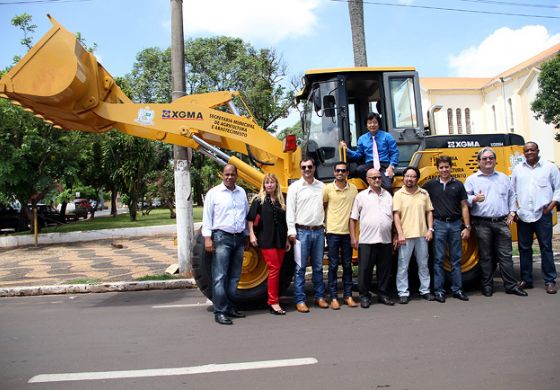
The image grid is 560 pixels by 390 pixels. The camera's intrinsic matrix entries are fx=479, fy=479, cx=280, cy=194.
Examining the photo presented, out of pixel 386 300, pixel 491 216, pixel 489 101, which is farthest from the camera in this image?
pixel 489 101

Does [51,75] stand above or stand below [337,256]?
above

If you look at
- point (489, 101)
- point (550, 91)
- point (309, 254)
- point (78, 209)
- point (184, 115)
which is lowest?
point (309, 254)

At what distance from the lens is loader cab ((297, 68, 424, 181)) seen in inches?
246

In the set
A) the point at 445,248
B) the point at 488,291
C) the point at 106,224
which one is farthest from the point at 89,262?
the point at 106,224

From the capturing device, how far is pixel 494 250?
6.12 m

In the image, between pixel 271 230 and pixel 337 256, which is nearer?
pixel 271 230

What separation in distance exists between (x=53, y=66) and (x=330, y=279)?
4.07 metres

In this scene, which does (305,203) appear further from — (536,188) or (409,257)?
(536,188)

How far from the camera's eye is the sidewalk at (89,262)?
7.68 meters

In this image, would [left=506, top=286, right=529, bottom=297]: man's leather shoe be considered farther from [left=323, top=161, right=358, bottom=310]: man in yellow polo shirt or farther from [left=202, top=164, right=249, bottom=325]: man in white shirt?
[left=202, top=164, right=249, bottom=325]: man in white shirt

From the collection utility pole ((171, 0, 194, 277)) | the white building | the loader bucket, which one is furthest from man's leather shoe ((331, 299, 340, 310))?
the white building

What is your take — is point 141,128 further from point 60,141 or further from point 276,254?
point 60,141

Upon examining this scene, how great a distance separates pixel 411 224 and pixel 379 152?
3.23 ft

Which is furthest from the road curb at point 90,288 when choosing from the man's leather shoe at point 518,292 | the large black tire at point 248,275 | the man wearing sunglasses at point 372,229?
the man's leather shoe at point 518,292
